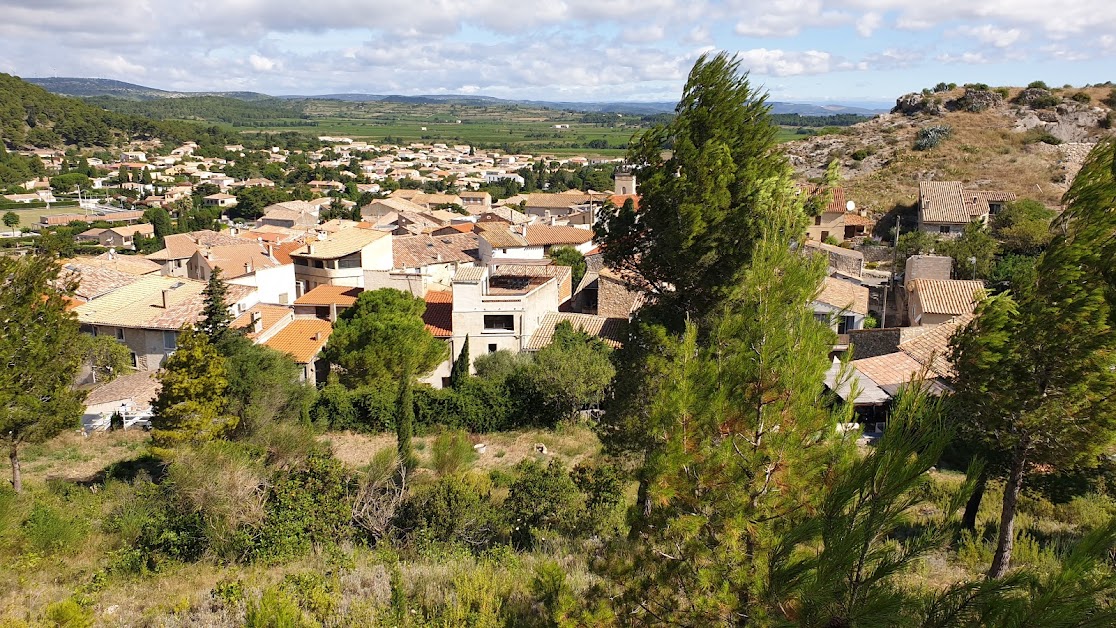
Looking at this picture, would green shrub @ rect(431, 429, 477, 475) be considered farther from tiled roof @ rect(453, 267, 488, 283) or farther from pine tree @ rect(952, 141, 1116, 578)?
tiled roof @ rect(453, 267, 488, 283)

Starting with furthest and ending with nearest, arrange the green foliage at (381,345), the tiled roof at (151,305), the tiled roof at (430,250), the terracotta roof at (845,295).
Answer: the tiled roof at (430,250) < the tiled roof at (151,305) < the terracotta roof at (845,295) < the green foliage at (381,345)

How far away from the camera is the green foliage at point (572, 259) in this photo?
40.2 meters

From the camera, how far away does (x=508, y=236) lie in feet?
143

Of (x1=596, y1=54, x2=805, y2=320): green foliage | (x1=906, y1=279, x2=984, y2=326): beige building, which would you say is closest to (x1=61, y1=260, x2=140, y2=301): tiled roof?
(x1=596, y1=54, x2=805, y2=320): green foliage

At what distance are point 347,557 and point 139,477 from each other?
8213 mm

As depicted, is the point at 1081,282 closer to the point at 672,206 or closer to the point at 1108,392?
the point at 1108,392

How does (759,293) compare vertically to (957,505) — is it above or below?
above

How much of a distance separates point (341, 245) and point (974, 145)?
50.4 m

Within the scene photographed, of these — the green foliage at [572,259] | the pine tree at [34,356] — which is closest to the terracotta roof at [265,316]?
the pine tree at [34,356]

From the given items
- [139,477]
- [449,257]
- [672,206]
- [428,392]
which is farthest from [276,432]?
[449,257]

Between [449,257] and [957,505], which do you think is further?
Answer: [449,257]

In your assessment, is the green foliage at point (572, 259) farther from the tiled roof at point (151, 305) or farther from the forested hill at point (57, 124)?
the forested hill at point (57, 124)

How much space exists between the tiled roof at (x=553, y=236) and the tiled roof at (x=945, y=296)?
22.7 meters

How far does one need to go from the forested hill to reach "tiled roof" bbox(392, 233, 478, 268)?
119098 millimetres
